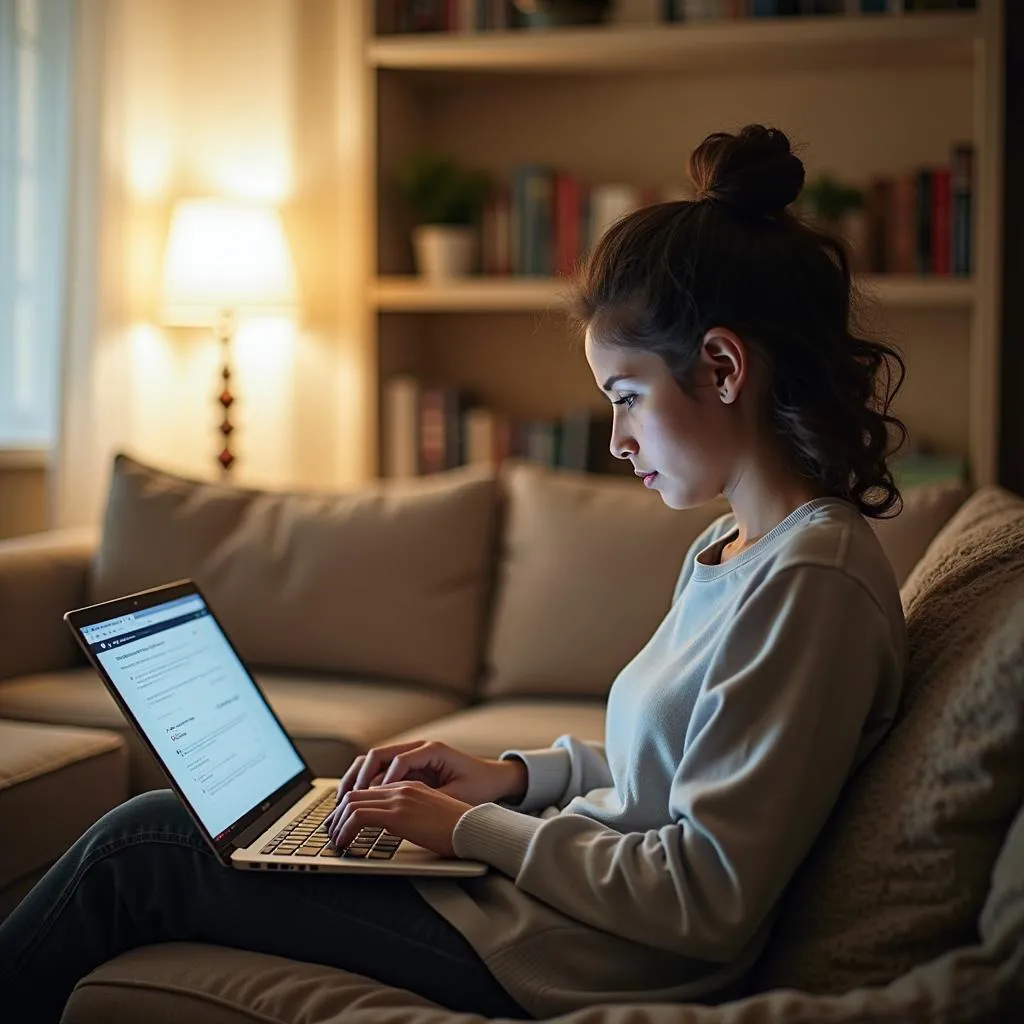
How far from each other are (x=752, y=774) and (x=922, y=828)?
13 centimetres

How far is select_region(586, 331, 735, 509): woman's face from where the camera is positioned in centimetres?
119

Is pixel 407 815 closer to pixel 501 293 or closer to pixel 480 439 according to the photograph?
pixel 501 293

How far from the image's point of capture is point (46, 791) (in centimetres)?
191

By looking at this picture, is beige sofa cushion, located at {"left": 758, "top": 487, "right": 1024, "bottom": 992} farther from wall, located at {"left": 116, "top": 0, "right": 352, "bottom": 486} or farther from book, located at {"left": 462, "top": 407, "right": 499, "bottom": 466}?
wall, located at {"left": 116, "top": 0, "right": 352, "bottom": 486}

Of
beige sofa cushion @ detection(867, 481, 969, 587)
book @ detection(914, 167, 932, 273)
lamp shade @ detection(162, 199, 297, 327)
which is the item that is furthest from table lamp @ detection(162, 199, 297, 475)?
beige sofa cushion @ detection(867, 481, 969, 587)

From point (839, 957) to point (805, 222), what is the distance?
2.05 ft

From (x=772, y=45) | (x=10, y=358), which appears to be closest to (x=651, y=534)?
(x=772, y=45)

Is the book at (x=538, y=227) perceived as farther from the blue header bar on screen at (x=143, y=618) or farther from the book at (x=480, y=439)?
the blue header bar on screen at (x=143, y=618)

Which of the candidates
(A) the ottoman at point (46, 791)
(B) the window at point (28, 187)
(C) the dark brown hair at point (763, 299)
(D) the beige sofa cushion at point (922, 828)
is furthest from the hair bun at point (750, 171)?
(B) the window at point (28, 187)

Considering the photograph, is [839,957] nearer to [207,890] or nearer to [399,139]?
[207,890]

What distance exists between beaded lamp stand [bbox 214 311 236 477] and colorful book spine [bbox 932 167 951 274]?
159cm

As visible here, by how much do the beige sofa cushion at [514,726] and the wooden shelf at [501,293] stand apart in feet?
3.38

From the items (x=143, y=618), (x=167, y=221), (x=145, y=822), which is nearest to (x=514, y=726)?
(x=143, y=618)

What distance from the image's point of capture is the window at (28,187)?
→ 11.2ft
